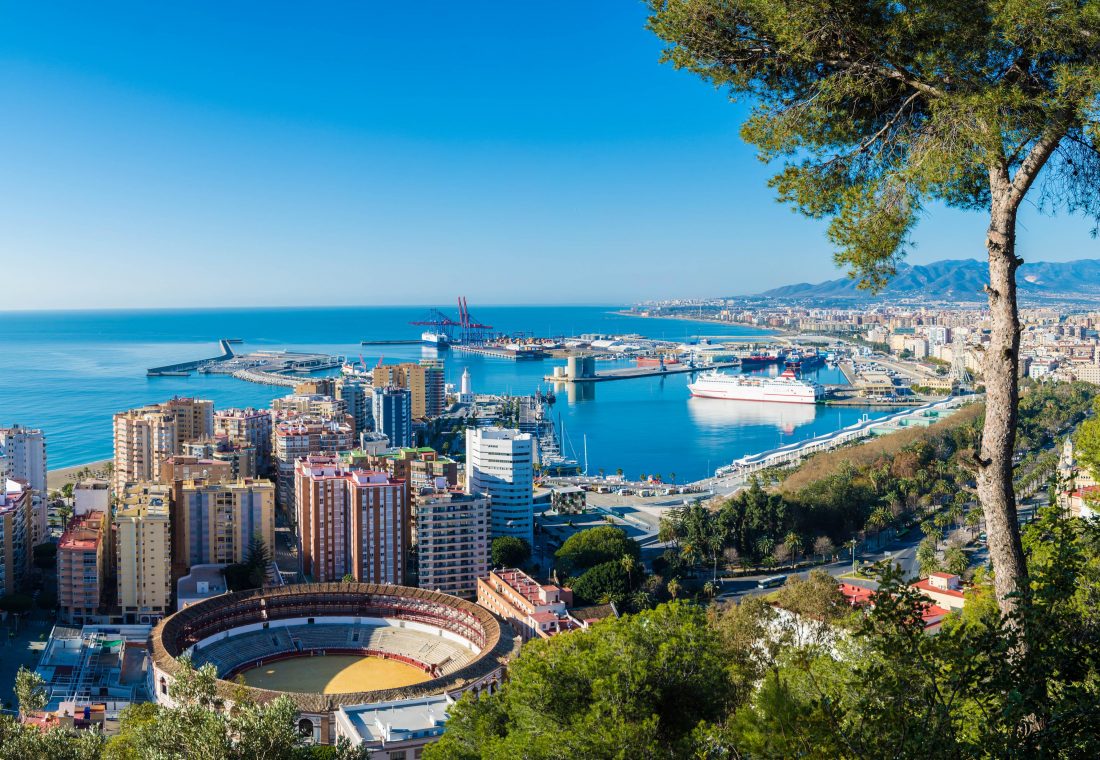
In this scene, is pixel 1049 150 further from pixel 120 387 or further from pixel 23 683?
pixel 120 387

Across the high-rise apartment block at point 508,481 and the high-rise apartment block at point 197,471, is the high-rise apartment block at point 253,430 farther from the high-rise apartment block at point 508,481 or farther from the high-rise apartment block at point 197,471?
the high-rise apartment block at point 508,481

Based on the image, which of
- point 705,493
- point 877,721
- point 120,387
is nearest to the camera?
point 877,721

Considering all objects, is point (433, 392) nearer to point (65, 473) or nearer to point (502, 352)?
point (65, 473)

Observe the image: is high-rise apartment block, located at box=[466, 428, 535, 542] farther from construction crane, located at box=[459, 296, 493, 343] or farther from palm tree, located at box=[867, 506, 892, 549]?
construction crane, located at box=[459, 296, 493, 343]

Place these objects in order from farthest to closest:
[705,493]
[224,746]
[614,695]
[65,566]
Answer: [705,493] < [65,566] < [224,746] < [614,695]

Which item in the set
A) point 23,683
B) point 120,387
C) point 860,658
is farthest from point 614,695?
point 120,387

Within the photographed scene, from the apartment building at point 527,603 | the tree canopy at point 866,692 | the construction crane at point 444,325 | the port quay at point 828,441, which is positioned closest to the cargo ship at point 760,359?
the port quay at point 828,441
